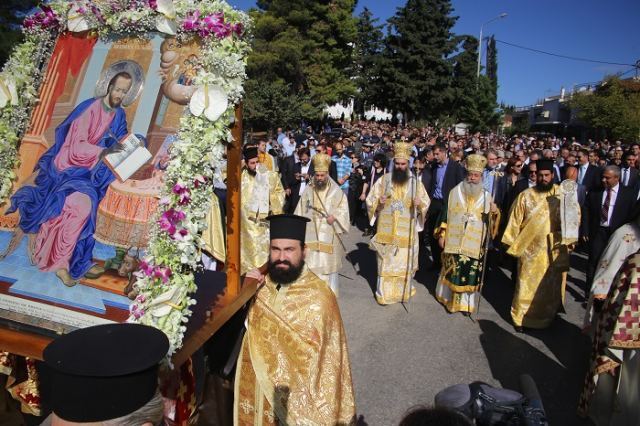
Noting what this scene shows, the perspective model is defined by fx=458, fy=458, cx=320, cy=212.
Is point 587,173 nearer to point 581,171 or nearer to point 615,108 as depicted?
point 581,171

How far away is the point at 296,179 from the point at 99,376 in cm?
958

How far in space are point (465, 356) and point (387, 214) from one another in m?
2.62

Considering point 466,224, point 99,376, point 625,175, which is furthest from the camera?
point 625,175

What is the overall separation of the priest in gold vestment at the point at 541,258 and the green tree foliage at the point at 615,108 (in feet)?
83.3

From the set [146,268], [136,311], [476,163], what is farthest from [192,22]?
[476,163]

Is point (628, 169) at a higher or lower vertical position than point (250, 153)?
→ higher

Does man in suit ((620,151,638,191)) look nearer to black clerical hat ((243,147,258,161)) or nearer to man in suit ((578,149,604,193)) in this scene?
man in suit ((578,149,604,193))

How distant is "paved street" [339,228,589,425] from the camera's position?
4.59 metres

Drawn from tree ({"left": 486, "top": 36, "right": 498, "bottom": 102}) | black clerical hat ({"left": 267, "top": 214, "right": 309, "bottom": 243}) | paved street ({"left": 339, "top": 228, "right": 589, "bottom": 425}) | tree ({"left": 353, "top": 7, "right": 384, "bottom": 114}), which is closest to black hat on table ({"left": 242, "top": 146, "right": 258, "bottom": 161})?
paved street ({"left": 339, "top": 228, "right": 589, "bottom": 425})

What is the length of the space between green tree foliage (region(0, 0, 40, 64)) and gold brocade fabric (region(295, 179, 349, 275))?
15.1 m

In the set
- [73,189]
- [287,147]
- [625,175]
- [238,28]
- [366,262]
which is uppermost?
[287,147]

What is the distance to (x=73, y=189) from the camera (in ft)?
8.47

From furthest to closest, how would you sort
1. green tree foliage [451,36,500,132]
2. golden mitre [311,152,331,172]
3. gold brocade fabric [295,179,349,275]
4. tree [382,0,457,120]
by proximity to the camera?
green tree foliage [451,36,500,132], tree [382,0,457,120], golden mitre [311,152,331,172], gold brocade fabric [295,179,349,275]

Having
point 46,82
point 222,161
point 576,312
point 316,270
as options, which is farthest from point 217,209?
point 576,312
